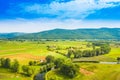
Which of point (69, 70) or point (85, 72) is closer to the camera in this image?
point (69, 70)

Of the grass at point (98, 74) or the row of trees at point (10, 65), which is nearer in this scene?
the grass at point (98, 74)

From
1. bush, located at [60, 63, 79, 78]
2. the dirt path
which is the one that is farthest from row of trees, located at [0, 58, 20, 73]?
the dirt path

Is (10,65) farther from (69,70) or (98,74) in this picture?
(98,74)

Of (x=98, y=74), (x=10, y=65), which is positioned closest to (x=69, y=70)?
(x=98, y=74)

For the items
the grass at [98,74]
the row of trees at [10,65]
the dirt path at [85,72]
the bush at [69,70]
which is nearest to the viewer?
the grass at [98,74]

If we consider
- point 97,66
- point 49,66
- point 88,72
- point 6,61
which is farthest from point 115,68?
point 6,61

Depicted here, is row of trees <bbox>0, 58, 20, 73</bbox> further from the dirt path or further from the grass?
the dirt path

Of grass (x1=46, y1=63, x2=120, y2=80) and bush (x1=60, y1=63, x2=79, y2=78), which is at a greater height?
bush (x1=60, y1=63, x2=79, y2=78)

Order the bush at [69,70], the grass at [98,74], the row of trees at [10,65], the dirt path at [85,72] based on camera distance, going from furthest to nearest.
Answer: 1. the row of trees at [10,65]
2. the dirt path at [85,72]
3. the bush at [69,70]
4. the grass at [98,74]

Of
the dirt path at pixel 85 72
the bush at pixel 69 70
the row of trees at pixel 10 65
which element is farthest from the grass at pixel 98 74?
the row of trees at pixel 10 65

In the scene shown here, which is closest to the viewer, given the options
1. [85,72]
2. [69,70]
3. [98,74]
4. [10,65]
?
[69,70]

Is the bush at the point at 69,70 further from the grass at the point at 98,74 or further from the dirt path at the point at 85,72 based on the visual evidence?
the dirt path at the point at 85,72

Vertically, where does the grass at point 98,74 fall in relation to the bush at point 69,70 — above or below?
below
